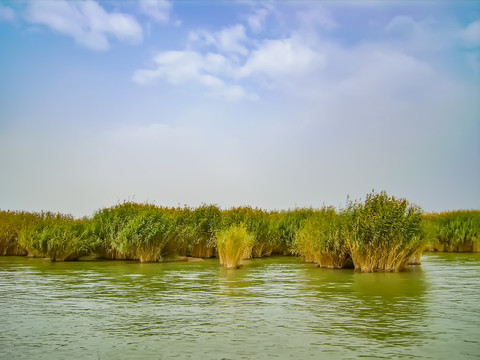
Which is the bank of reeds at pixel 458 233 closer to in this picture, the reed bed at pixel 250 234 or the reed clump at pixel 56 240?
the reed bed at pixel 250 234

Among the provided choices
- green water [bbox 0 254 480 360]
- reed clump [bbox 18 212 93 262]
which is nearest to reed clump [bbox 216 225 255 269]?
green water [bbox 0 254 480 360]

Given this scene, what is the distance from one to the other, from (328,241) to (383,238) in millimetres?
2073

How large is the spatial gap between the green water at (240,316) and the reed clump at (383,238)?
138cm

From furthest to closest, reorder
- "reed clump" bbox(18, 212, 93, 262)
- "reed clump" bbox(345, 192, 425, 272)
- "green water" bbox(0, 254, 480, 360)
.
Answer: "reed clump" bbox(18, 212, 93, 262), "reed clump" bbox(345, 192, 425, 272), "green water" bbox(0, 254, 480, 360)

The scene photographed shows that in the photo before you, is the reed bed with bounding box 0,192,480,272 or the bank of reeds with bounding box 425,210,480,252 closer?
the reed bed with bounding box 0,192,480,272

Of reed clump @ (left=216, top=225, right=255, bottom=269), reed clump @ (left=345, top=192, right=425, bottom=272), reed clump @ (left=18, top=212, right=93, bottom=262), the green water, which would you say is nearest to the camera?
the green water

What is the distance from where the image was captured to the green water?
700 centimetres

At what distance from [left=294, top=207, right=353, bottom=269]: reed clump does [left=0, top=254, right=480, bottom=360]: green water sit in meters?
2.41

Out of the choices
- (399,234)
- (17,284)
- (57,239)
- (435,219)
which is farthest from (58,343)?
(435,219)

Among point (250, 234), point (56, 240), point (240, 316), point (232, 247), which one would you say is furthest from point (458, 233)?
point (240, 316)

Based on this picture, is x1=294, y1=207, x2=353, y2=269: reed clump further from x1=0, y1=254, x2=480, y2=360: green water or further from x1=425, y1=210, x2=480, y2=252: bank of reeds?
x1=425, y1=210, x2=480, y2=252: bank of reeds

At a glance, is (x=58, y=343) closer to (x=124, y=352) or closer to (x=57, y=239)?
(x=124, y=352)

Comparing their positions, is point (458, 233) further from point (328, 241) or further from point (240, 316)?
point (240, 316)

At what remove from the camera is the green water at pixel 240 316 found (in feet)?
23.0
